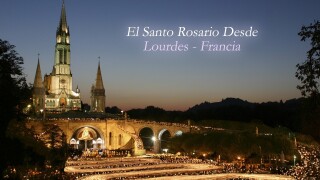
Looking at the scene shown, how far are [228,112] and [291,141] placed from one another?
6059cm

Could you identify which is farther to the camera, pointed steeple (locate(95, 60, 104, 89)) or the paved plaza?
pointed steeple (locate(95, 60, 104, 89))

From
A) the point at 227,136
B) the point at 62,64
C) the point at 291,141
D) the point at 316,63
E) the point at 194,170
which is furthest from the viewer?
the point at 62,64

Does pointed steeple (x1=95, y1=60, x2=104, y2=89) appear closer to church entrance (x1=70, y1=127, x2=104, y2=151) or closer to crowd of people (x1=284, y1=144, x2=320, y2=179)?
church entrance (x1=70, y1=127, x2=104, y2=151)

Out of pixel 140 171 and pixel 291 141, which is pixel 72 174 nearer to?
pixel 140 171

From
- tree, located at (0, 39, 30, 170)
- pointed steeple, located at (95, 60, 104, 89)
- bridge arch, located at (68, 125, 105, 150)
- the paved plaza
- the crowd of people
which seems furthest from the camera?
pointed steeple, located at (95, 60, 104, 89)

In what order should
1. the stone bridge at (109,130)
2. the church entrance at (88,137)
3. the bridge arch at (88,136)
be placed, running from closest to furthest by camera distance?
the stone bridge at (109,130) → the bridge arch at (88,136) → the church entrance at (88,137)

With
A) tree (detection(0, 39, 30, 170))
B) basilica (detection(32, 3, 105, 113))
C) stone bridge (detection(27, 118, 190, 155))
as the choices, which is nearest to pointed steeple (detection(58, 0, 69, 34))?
basilica (detection(32, 3, 105, 113))

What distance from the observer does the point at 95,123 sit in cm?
7688

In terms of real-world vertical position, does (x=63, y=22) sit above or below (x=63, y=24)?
above

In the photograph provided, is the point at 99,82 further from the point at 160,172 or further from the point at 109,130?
the point at 160,172

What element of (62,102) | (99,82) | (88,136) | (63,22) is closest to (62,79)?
(62,102)

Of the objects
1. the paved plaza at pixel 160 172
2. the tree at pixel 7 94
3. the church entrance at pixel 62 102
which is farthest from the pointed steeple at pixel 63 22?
the tree at pixel 7 94

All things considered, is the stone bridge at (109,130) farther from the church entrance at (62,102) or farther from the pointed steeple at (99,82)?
the church entrance at (62,102)

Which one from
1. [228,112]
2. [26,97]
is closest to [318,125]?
[26,97]
